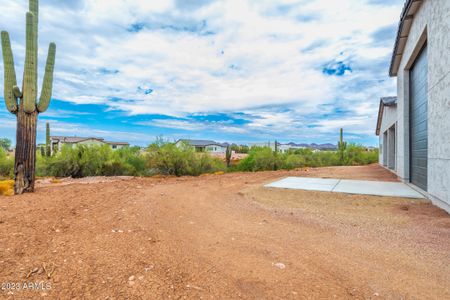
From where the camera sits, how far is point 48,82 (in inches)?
297

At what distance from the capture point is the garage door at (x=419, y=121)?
23.7ft

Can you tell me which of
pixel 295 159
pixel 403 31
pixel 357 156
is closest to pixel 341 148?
pixel 357 156

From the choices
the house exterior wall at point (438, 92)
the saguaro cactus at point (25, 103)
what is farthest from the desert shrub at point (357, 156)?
the saguaro cactus at point (25, 103)

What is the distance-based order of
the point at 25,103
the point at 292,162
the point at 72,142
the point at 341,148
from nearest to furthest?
the point at 25,103
the point at 72,142
the point at 292,162
the point at 341,148

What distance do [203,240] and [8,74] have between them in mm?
7287

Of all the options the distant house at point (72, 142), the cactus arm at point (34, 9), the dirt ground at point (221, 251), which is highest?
the cactus arm at point (34, 9)

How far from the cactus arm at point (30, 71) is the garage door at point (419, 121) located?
420 inches

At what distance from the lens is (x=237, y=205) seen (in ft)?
20.4

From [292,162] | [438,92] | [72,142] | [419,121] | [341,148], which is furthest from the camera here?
[341,148]

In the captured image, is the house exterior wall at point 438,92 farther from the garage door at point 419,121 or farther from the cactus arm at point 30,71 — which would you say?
the cactus arm at point 30,71

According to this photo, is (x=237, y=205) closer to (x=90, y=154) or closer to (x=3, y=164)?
(x=90, y=154)

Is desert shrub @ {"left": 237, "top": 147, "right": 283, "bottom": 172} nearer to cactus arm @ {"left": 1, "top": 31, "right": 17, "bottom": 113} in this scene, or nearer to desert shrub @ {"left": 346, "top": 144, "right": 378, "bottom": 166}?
desert shrub @ {"left": 346, "top": 144, "right": 378, "bottom": 166}

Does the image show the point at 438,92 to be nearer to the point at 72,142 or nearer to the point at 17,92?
the point at 17,92

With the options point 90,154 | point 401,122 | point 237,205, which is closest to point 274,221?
point 237,205
